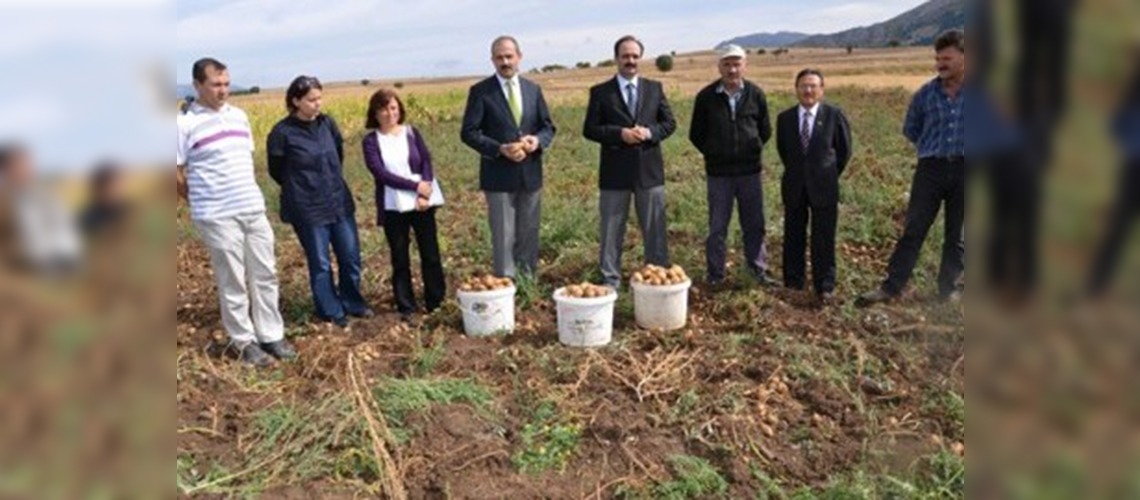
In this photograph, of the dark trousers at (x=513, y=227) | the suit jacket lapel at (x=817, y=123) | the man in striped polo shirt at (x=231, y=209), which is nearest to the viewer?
the man in striped polo shirt at (x=231, y=209)

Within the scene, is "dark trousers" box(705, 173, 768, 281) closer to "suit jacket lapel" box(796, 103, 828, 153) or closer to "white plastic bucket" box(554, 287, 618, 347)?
"suit jacket lapel" box(796, 103, 828, 153)

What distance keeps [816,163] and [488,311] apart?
2.20 metres

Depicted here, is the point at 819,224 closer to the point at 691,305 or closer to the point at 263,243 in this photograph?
the point at 691,305

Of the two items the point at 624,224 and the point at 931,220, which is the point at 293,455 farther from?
the point at 931,220

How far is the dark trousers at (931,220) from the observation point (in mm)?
5129

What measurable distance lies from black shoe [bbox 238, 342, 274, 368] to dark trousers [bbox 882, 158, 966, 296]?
3.70 m

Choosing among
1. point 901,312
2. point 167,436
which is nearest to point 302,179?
point 901,312

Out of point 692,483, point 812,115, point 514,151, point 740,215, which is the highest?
point 812,115

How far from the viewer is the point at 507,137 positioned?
5.61 meters

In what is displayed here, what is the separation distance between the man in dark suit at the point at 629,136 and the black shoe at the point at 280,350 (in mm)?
2102

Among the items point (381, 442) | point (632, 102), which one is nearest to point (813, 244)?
point (632, 102)

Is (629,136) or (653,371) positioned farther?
(629,136)

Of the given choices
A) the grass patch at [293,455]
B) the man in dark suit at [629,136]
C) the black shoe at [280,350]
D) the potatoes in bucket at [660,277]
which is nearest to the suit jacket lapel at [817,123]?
the man in dark suit at [629,136]

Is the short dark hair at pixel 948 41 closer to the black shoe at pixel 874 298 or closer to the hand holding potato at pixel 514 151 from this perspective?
the black shoe at pixel 874 298
